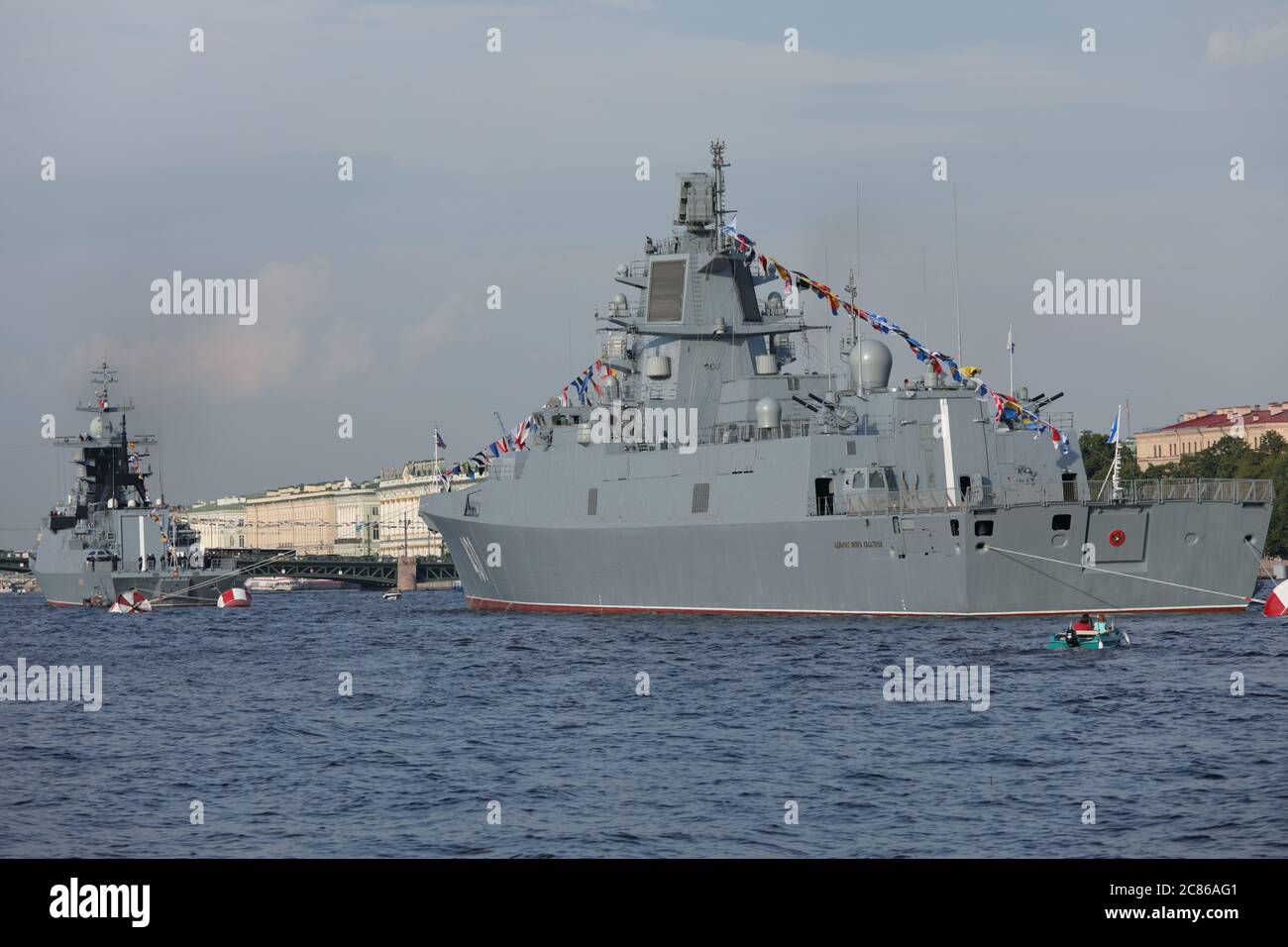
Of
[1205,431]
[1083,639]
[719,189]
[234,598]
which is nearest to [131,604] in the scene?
[234,598]

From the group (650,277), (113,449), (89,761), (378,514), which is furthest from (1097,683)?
(378,514)

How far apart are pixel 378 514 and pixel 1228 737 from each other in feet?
555

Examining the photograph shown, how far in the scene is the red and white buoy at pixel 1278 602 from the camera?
4047 centimetres

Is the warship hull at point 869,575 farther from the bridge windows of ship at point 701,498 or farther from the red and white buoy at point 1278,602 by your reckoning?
the red and white buoy at point 1278,602

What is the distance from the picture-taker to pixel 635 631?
45.2 meters

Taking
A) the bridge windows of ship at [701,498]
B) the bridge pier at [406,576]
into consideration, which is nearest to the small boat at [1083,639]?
the bridge windows of ship at [701,498]

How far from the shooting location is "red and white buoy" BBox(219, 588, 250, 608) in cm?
8025

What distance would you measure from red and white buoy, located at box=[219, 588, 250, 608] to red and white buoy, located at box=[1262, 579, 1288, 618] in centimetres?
5377

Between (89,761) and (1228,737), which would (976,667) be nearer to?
(1228,737)

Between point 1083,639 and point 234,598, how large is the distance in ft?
182

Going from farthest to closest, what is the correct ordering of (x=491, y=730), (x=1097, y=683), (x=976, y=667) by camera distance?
(x=976, y=667), (x=1097, y=683), (x=491, y=730)

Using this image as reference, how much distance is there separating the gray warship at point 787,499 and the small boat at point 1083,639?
7324 mm

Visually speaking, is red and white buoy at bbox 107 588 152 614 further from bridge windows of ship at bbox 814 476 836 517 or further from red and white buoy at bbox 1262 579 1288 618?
red and white buoy at bbox 1262 579 1288 618
